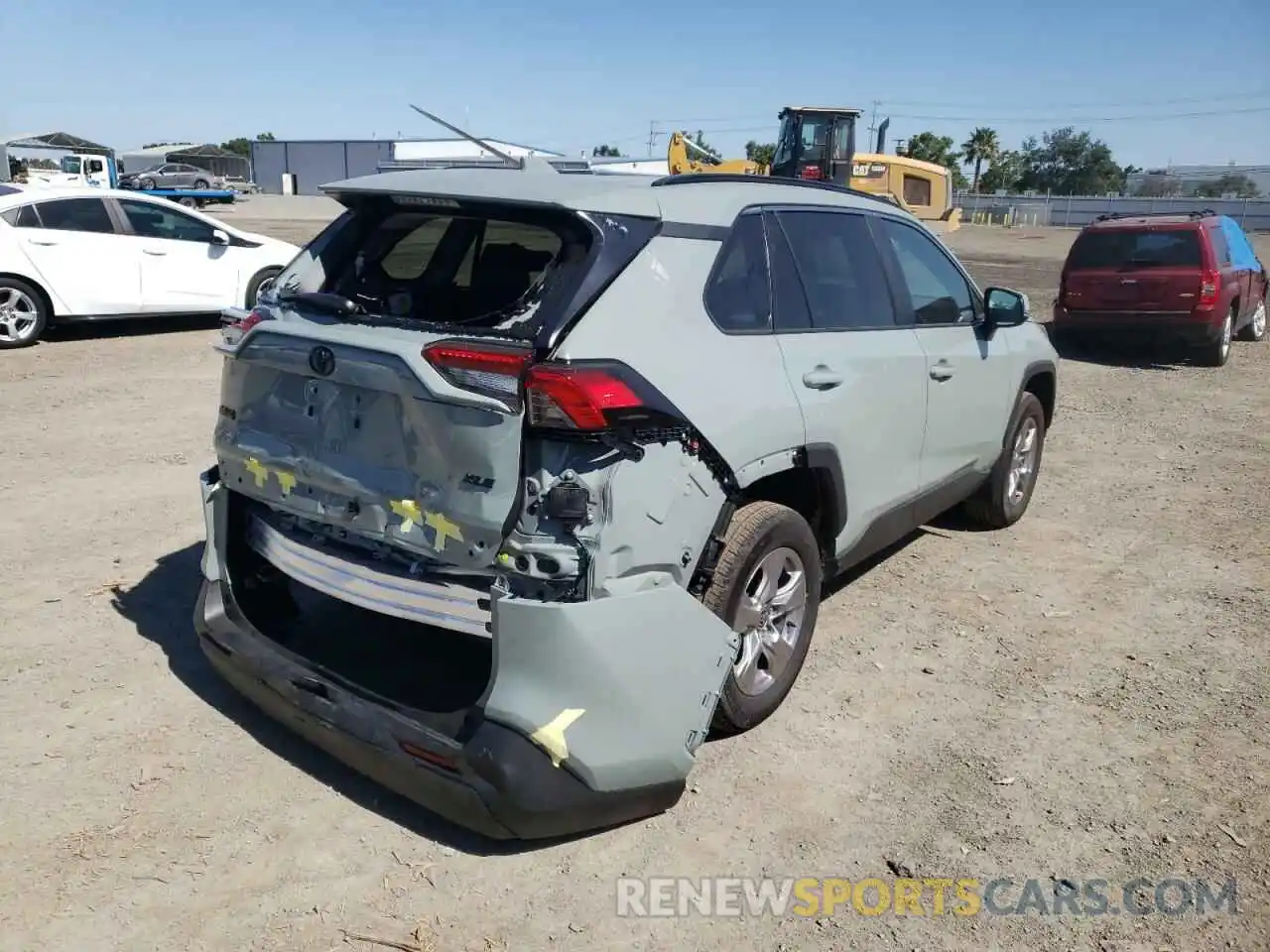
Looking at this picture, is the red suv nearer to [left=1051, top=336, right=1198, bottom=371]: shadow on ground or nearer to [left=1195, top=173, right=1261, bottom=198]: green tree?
[left=1051, top=336, right=1198, bottom=371]: shadow on ground

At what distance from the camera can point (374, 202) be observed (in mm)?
3730

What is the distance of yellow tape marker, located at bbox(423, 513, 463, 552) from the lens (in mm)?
2941

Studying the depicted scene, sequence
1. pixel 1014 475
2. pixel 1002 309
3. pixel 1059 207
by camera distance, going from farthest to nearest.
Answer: pixel 1059 207 < pixel 1014 475 < pixel 1002 309

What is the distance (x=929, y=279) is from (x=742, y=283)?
5.66 ft

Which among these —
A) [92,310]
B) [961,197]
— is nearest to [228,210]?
[92,310]

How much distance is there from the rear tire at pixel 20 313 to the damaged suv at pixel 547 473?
321 inches

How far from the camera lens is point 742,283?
356 cm

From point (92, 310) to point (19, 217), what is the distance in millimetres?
1122

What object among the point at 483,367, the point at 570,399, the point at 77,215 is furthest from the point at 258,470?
the point at 77,215

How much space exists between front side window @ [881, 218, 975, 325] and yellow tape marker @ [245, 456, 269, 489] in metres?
2.88

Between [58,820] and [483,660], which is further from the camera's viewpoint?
[483,660]

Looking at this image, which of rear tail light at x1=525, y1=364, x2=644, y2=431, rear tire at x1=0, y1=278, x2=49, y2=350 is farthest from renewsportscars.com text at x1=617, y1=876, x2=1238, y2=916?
rear tire at x1=0, y1=278, x2=49, y2=350

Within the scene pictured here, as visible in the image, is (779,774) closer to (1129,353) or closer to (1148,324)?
(1148,324)

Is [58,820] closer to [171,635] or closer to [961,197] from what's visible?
[171,635]
